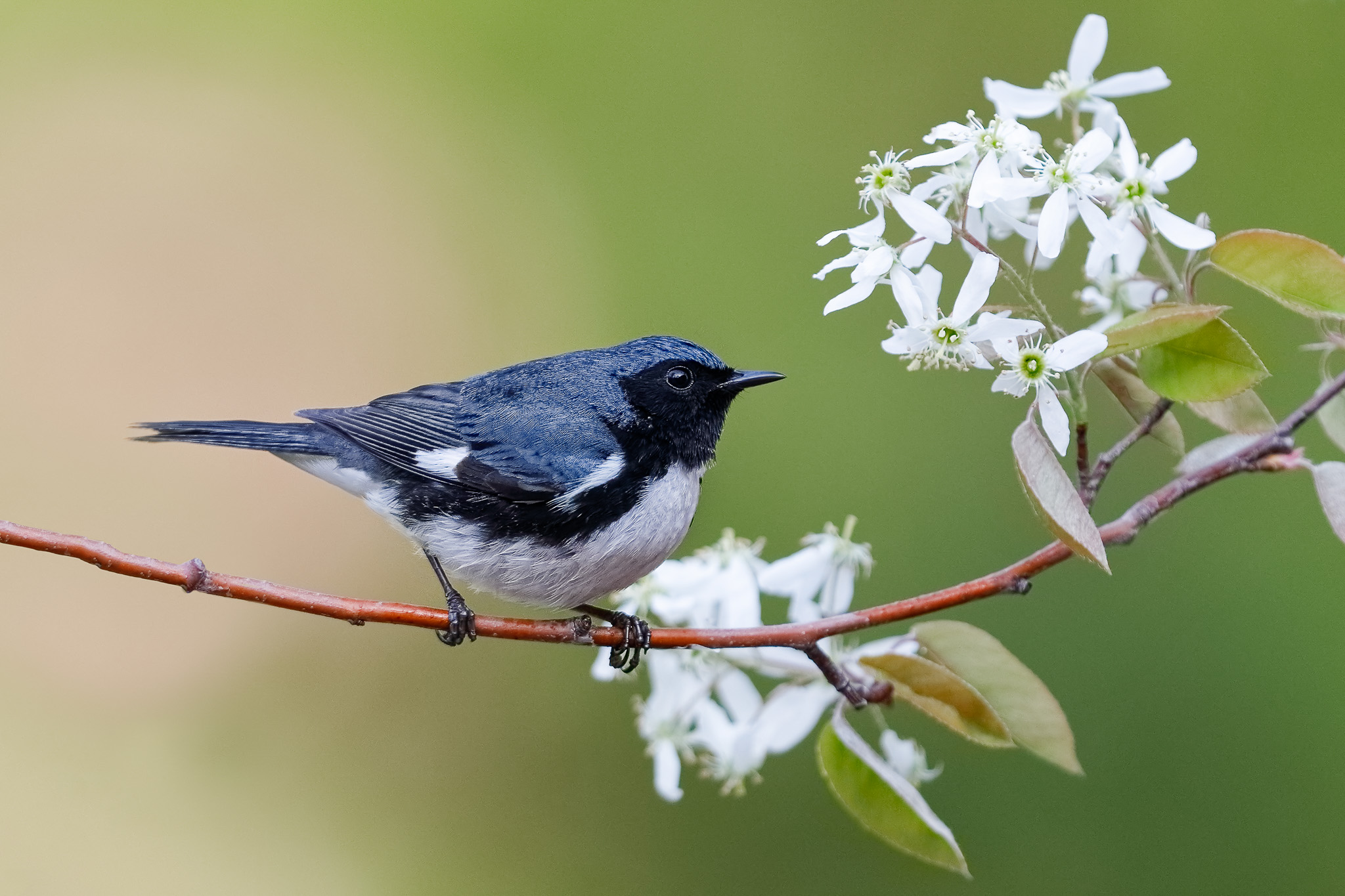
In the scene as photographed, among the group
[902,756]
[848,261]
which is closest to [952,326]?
[848,261]

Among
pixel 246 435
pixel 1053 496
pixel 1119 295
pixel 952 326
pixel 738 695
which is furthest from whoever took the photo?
pixel 246 435

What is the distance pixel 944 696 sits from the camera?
68.1 inches

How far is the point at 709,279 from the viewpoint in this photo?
425 cm

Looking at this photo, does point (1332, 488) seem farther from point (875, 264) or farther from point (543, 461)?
point (543, 461)

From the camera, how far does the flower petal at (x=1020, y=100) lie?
1.70 meters

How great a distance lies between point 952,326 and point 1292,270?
0.42m

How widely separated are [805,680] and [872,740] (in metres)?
1.29

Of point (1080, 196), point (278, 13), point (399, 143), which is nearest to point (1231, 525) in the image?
point (1080, 196)

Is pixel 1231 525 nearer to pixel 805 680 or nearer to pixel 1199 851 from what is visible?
pixel 1199 851

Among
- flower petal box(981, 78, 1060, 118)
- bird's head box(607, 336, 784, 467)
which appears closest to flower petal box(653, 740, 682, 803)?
bird's head box(607, 336, 784, 467)

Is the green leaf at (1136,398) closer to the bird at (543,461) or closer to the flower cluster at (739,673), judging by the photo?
the flower cluster at (739,673)

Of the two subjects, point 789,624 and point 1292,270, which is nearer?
point 1292,270

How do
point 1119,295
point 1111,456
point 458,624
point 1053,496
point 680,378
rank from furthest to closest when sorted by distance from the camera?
point 680,378
point 458,624
point 1119,295
point 1111,456
point 1053,496

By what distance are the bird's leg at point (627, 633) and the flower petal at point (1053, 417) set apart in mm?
902
